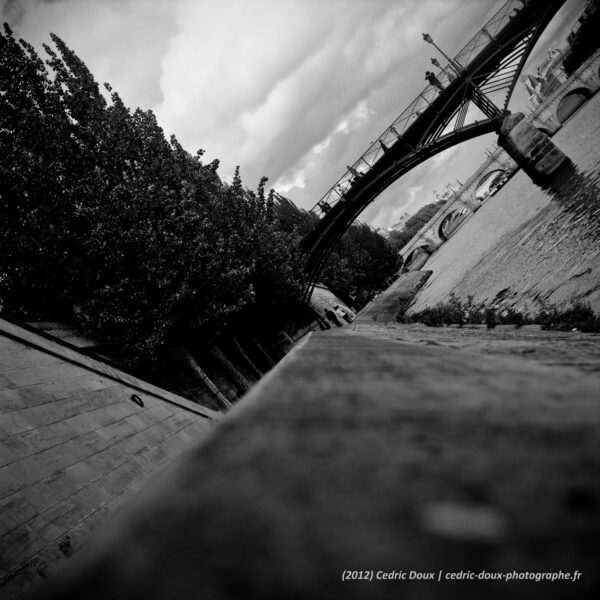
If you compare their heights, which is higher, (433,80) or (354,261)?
(433,80)

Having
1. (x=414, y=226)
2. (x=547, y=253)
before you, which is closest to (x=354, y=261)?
(x=547, y=253)

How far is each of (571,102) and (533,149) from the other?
54.6 feet

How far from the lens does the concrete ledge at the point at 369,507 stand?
255 mm

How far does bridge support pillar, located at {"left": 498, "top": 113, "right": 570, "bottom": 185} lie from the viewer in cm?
948

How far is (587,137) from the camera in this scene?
11.8 metres

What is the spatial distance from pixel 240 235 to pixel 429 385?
11.8 metres

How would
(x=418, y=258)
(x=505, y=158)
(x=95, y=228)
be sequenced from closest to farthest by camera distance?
1. (x=95, y=228)
2. (x=418, y=258)
3. (x=505, y=158)

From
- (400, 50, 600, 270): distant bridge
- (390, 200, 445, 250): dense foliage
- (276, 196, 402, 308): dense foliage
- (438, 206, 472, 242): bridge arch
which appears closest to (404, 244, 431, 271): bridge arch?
(400, 50, 600, 270): distant bridge

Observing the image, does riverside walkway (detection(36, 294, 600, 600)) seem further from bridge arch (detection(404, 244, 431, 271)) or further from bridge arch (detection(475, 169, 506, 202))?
bridge arch (detection(475, 169, 506, 202))

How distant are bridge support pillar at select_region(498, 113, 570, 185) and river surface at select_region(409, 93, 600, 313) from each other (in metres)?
0.47

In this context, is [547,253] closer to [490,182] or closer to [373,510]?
[373,510]

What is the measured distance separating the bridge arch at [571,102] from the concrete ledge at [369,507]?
2863 centimetres

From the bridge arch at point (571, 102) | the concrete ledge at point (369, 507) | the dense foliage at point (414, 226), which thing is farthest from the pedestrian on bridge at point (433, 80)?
the dense foliage at point (414, 226)

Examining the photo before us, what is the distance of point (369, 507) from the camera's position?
351 mm
